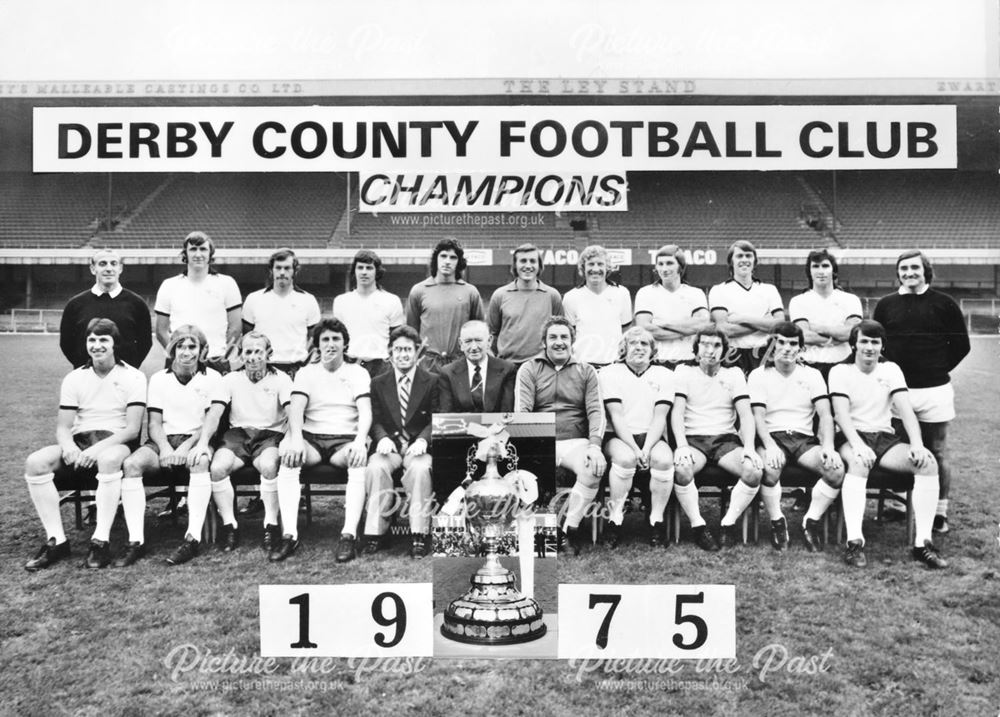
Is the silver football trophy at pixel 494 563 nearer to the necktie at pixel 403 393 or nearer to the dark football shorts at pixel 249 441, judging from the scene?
the necktie at pixel 403 393

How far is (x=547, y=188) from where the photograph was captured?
10.1 ft

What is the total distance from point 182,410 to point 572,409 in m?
1.76

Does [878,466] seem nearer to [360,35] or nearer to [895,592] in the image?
[895,592]

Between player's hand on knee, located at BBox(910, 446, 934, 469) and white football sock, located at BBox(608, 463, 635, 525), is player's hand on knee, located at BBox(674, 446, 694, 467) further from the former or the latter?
player's hand on knee, located at BBox(910, 446, 934, 469)

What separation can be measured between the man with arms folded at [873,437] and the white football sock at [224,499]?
265 centimetres

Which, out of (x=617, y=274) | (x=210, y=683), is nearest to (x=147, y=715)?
(x=210, y=683)

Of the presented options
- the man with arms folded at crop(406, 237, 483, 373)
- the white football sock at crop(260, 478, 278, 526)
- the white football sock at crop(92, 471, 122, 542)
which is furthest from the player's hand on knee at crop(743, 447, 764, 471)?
the white football sock at crop(92, 471, 122, 542)

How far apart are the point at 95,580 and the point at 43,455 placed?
1.99 ft

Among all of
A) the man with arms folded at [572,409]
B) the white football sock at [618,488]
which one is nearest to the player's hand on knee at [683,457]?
the white football sock at [618,488]

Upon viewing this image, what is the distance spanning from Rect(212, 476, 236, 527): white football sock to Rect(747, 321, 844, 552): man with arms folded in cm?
232

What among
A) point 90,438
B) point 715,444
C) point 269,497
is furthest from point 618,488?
point 90,438

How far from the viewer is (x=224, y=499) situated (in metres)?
3.04

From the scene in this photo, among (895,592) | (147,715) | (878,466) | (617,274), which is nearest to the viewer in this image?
(147,715)

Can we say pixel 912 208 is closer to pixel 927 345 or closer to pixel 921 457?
pixel 927 345
